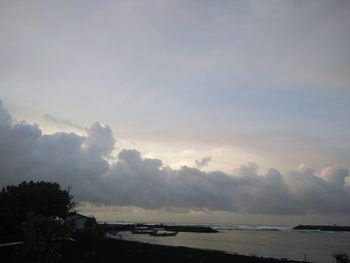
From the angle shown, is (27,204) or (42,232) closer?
(42,232)

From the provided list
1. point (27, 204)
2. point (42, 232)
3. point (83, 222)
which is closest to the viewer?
point (42, 232)

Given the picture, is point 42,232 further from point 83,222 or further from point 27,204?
point 83,222

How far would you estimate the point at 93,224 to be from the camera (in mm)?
101062

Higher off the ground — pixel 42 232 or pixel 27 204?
pixel 27 204

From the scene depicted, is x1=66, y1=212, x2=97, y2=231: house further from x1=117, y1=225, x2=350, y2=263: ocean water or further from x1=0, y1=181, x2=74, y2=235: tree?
x1=0, y1=181, x2=74, y2=235: tree

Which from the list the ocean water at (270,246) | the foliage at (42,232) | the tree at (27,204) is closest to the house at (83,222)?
the ocean water at (270,246)

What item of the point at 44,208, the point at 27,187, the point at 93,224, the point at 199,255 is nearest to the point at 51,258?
the point at 199,255

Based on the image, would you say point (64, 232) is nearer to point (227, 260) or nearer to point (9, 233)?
point (227, 260)

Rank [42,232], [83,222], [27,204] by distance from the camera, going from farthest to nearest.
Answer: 1. [83,222]
2. [27,204]
3. [42,232]

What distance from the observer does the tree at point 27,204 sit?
6081 cm

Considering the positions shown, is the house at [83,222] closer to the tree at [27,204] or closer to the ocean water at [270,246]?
the ocean water at [270,246]

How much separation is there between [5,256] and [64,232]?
19.3m

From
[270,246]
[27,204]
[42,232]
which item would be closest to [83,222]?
[27,204]

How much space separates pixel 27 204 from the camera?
6125 centimetres
